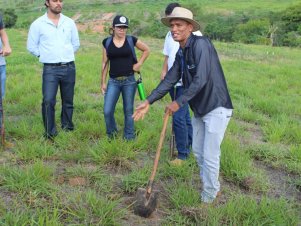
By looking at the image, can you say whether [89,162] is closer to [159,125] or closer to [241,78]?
[159,125]

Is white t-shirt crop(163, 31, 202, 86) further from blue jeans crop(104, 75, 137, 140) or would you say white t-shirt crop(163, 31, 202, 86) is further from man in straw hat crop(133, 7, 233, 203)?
man in straw hat crop(133, 7, 233, 203)

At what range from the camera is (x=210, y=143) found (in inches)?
140

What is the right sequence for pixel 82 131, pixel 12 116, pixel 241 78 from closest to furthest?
1. pixel 82 131
2. pixel 12 116
3. pixel 241 78

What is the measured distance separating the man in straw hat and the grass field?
47 centimetres

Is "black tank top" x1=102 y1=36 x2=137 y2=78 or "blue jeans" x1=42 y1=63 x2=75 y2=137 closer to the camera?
"black tank top" x1=102 y1=36 x2=137 y2=78

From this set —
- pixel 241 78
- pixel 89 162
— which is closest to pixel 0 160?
pixel 89 162

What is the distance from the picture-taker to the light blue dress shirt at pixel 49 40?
202 inches

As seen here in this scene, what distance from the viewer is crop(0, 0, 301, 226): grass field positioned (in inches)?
138

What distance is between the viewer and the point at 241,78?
36.2ft

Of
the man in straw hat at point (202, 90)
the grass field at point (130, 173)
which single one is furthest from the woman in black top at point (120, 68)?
the man in straw hat at point (202, 90)

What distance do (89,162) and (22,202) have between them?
1.19m

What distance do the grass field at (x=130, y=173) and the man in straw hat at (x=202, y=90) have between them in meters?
0.47

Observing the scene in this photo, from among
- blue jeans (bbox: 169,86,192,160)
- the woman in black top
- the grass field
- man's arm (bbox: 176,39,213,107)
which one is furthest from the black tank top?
man's arm (bbox: 176,39,213,107)

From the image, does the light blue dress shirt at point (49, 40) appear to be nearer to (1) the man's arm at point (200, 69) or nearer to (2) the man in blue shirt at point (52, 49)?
(2) the man in blue shirt at point (52, 49)
